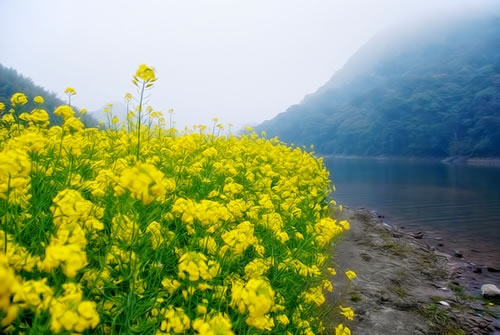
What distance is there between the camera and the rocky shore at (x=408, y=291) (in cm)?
448

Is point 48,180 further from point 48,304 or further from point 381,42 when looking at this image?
point 381,42

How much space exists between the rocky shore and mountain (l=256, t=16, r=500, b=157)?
218 ft

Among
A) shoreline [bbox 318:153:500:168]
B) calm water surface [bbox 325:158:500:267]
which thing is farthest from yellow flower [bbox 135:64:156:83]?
shoreline [bbox 318:153:500:168]

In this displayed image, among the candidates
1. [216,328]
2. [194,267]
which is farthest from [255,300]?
[194,267]

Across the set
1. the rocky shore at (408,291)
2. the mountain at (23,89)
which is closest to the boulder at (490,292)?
the rocky shore at (408,291)

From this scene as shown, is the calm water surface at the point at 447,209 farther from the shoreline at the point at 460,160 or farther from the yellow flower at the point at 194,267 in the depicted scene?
the shoreline at the point at 460,160

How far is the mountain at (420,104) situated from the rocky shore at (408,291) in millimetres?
66533

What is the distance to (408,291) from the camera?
5.89 metres

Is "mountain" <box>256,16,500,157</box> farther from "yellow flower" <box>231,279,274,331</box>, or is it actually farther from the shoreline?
"yellow flower" <box>231,279,274,331</box>

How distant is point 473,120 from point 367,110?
3396 cm

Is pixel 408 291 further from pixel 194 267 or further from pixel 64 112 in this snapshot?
pixel 64 112

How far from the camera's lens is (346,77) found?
174250mm

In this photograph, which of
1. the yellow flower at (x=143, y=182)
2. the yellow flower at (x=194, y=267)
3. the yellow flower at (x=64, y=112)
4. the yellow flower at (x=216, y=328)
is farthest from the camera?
the yellow flower at (x=64, y=112)

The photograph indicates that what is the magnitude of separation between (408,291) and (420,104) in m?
99.3
